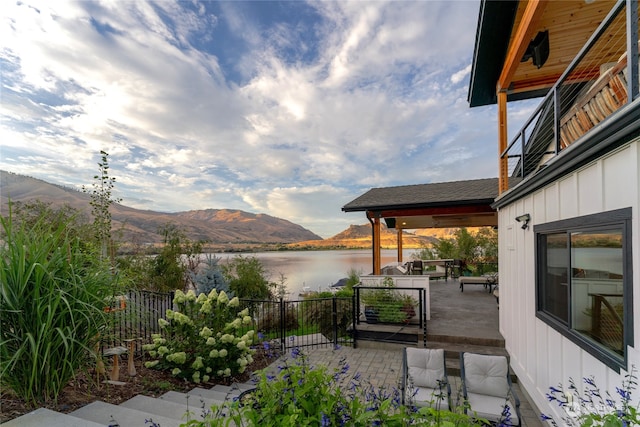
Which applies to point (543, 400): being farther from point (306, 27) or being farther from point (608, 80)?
point (306, 27)

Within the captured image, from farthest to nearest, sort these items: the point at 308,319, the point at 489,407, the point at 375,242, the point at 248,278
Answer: the point at 248,278 < the point at 308,319 < the point at 375,242 < the point at 489,407

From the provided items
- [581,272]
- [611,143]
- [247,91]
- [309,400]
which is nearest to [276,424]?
[309,400]

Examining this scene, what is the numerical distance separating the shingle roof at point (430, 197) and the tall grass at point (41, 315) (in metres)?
6.67

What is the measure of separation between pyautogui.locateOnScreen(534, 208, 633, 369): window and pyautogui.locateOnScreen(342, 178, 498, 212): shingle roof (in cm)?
429

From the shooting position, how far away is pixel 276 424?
1.31 metres

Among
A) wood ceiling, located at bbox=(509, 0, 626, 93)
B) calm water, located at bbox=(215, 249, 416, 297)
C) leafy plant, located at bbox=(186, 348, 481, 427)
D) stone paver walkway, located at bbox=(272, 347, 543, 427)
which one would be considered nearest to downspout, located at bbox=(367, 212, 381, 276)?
calm water, located at bbox=(215, 249, 416, 297)

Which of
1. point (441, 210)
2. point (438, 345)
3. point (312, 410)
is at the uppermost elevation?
point (441, 210)

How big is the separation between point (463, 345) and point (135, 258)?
10352mm

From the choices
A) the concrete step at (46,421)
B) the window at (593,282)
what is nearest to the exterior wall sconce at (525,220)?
the window at (593,282)

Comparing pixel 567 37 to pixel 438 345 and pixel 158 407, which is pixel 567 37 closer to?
pixel 438 345

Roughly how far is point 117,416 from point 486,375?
3.97 m

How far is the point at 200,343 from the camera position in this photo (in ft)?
13.9

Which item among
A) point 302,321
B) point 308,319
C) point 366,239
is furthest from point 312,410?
point 366,239

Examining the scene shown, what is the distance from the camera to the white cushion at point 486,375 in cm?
359
